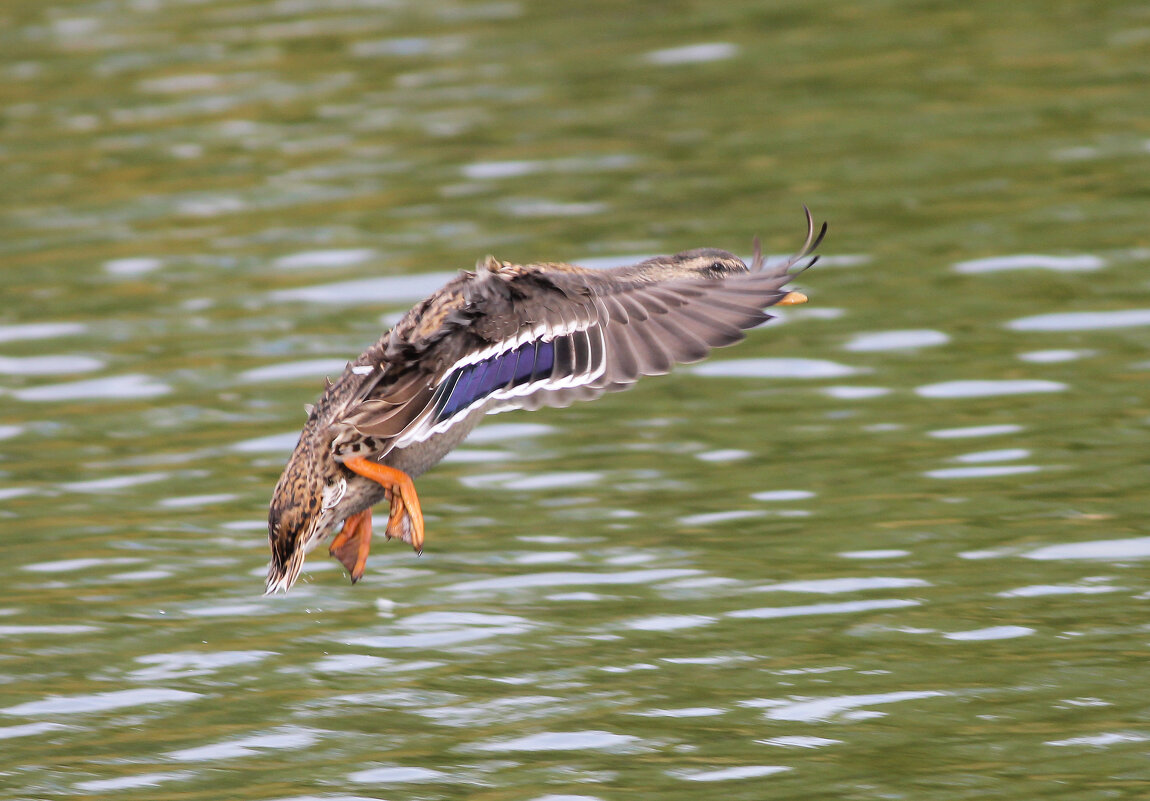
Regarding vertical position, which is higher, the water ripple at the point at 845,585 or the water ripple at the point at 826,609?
the water ripple at the point at 845,585

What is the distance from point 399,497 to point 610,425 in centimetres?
315

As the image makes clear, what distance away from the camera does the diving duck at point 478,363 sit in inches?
239

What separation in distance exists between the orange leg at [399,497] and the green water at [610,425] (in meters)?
0.53

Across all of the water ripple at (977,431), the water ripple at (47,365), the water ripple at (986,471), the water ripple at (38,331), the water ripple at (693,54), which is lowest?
the water ripple at (986,471)

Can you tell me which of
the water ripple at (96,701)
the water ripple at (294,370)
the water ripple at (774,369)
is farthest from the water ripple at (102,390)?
the water ripple at (96,701)

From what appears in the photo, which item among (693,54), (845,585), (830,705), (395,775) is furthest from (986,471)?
(693,54)

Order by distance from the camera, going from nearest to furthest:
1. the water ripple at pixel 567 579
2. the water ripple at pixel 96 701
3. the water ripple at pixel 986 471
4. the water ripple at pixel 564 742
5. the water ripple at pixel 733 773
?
1. the water ripple at pixel 733 773
2. the water ripple at pixel 564 742
3. the water ripple at pixel 96 701
4. the water ripple at pixel 567 579
5. the water ripple at pixel 986 471

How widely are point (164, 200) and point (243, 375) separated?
3751 millimetres

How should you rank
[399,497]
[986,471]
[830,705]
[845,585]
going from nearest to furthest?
[830,705] < [399,497] < [845,585] < [986,471]

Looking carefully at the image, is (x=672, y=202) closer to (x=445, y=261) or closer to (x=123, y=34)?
(x=445, y=261)

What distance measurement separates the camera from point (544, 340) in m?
6.18

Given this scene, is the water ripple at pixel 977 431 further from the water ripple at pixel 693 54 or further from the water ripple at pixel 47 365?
the water ripple at pixel 693 54

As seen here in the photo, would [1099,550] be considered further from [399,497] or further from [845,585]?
[399,497]

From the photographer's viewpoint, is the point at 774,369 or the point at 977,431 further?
the point at 774,369
